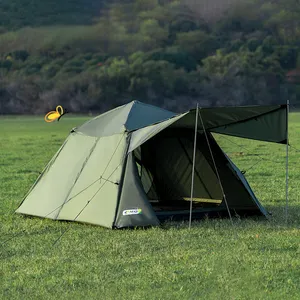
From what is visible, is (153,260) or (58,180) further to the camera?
(58,180)

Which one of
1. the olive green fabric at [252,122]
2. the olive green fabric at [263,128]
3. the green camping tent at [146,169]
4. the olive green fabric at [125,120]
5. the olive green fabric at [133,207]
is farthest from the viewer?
the olive green fabric at [125,120]

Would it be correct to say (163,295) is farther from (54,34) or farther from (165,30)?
(165,30)

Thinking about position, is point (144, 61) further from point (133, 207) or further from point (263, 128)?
point (133, 207)

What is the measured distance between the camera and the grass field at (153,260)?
24.1 feet

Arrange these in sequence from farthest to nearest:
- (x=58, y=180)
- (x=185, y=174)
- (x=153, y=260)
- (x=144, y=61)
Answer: (x=144, y=61) < (x=185, y=174) < (x=58, y=180) < (x=153, y=260)

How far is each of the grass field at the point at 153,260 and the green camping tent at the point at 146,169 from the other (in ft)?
0.91

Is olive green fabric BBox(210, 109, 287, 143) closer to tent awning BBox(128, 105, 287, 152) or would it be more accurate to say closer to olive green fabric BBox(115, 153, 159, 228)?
tent awning BBox(128, 105, 287, 152)

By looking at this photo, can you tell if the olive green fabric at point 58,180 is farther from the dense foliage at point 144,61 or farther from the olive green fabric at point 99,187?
the dense foliage at point 144,61

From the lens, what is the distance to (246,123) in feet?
35.2

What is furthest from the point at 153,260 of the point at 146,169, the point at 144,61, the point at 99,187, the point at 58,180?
the point at 144,61

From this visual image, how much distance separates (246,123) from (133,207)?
1.95 meters

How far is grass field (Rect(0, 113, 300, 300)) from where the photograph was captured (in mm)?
7336

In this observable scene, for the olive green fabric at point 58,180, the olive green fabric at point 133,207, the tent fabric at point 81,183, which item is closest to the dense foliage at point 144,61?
the olive green fabric at point 58,180

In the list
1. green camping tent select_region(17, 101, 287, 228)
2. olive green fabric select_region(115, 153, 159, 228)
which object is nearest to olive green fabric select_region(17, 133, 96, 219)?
green camping tent select_region(17, 101, 287, 228)
